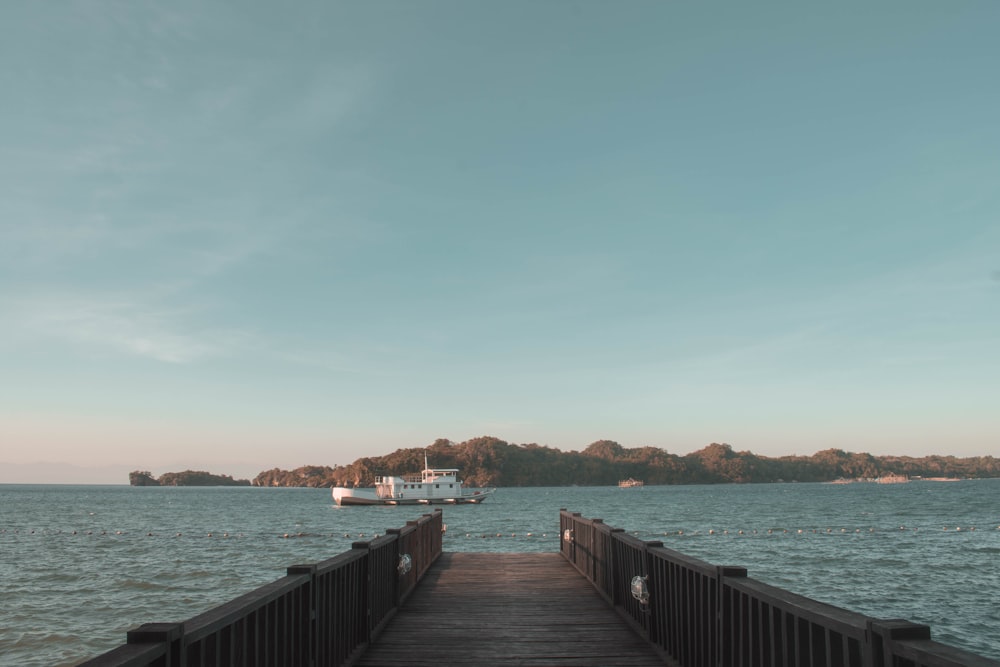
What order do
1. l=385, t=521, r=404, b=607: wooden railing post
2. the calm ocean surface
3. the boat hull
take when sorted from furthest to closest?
the boat hull
the calm ocean surface
l=385, t=521, r=404, b=607: wooden railing post

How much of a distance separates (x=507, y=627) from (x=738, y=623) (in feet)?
12.5

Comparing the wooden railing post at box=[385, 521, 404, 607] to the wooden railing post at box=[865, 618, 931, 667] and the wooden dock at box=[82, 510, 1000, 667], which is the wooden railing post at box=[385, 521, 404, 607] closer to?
the wooden dock at box=[82, 510, 1000, 667]

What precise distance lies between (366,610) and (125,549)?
115ft

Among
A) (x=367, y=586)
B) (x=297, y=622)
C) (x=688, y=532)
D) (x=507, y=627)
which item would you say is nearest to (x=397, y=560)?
(x=507, y=627)

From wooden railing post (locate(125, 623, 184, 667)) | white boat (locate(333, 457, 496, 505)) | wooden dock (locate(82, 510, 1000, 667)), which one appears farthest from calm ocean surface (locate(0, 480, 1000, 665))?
white boat (locate(333, 457, 496, 505))

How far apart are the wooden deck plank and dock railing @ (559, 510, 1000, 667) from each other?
379mm

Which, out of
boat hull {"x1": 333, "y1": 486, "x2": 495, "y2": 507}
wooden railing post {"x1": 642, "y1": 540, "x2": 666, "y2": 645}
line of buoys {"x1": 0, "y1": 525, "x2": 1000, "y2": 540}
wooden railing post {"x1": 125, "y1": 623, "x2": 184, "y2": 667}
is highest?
wooden railing post {"x1": 125, "y1": 623, "x2": 184, "y2": 667}

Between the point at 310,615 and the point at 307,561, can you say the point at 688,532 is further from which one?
the point at 310,615

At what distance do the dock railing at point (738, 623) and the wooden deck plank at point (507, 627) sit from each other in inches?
14.9

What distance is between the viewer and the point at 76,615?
18.0 meters

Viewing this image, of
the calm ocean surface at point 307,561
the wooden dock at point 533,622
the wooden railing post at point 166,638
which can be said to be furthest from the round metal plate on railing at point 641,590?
the calm ocean surface at point 307,561

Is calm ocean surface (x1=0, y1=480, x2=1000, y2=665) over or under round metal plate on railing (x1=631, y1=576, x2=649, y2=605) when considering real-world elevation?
under

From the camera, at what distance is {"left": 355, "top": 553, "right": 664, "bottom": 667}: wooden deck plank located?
6.70 meters

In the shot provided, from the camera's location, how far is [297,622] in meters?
5.09
